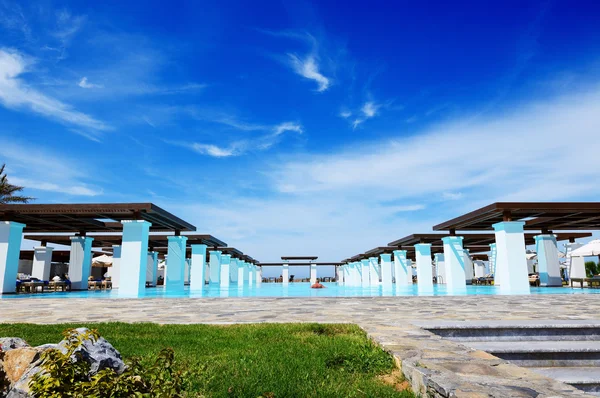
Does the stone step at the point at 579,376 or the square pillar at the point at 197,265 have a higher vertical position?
the square pillar at the point at 197,265

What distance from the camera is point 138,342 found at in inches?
190

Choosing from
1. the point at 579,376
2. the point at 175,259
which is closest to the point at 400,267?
the point at 175,259

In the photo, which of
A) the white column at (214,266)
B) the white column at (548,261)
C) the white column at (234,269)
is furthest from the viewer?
the white column at (234,269)

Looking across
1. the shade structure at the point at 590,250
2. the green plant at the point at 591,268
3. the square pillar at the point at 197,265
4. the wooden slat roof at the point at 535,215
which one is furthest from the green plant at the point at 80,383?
the green plant at the point at 591,268

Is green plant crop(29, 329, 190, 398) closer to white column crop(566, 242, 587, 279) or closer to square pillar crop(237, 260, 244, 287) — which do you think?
white column crop(566, 242, 587, 279)

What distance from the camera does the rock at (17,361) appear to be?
2.77 metres

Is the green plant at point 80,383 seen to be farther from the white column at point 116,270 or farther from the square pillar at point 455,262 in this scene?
the white column at point 116,270

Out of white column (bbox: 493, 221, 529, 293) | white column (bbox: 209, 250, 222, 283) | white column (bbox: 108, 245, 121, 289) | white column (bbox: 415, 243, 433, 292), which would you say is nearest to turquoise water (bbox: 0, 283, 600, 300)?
white column (bbox: 493, 221, 529, 293)

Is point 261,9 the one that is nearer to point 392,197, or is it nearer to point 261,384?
point 261,384

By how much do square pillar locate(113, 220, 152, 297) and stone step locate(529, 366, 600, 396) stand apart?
48.6 ft

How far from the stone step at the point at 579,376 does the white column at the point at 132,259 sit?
48.6 feet

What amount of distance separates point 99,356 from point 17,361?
0.56 m

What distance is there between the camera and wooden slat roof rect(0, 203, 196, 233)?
16.0m

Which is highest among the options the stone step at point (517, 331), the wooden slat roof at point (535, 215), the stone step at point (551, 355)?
the wooden slat roof at point (535, 215)
